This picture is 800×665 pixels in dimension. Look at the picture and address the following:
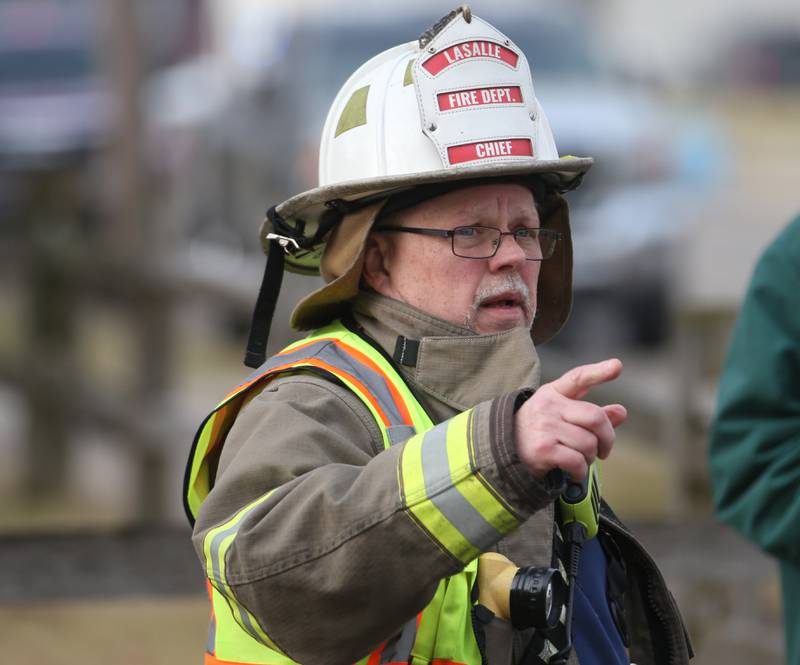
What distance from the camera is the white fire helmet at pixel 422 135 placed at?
102 inches

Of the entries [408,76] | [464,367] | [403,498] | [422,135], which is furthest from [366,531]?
[408,76]

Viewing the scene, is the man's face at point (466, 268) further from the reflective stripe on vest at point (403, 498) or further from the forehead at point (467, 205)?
the reflective stripe on vest at point (403, 498)

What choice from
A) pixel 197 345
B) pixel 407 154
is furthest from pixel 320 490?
pixel 197 345

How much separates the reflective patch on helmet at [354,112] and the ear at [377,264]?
0.19 metres

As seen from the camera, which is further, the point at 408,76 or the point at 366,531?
the point at 408,76

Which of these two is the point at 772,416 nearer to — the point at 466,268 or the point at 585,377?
the point at 466,268

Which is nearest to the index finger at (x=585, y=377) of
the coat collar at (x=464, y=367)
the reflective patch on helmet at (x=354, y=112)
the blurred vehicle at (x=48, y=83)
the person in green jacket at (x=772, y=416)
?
the coat collar at (x=464, y=367)

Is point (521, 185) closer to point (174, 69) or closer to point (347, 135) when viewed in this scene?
point (347, 135)

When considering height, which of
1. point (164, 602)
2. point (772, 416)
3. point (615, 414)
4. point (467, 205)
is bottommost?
point (164, 602)

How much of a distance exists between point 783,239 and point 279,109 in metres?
7.53

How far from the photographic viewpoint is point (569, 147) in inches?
424

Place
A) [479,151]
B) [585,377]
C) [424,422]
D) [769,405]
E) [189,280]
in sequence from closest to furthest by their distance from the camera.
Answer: [585,377] < [424,422] < [479,151] < [769,405] < [189,280]

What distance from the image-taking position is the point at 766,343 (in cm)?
359

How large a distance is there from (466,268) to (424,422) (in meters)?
0.32
